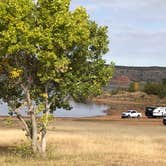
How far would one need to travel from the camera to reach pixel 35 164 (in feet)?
77.6

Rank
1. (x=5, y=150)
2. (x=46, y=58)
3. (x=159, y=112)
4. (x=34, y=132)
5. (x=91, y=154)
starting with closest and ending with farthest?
(x=46, y=58), (x=34, y=132), (x=91, y=154), (x=5, y=150), (x=159, y=112)

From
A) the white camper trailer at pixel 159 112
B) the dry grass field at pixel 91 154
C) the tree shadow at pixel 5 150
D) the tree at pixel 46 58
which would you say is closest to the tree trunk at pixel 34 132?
the tree at pixel 46 58

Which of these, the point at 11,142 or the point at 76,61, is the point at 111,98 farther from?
the point at 76,61

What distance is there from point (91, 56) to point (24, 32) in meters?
4.16

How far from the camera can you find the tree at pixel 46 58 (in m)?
24.7

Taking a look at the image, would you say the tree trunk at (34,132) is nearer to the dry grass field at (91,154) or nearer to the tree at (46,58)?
the tree at (46,58)

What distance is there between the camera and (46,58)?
2495 cm

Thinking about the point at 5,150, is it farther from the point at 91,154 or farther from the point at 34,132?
the point at 34,132

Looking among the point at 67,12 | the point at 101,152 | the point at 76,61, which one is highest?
the point at 67,12

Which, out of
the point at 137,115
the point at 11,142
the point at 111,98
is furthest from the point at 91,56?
the point at 111,98

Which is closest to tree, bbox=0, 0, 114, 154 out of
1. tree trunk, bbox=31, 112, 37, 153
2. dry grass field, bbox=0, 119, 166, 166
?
tree trunk, bbox=31, 112, 37, 153

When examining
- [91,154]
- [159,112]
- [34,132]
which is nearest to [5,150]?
[91,154]

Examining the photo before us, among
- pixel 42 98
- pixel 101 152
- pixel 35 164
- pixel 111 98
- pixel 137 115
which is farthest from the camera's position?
pixel 111 98

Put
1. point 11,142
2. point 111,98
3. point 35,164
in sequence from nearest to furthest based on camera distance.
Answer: point 35,164
point 11,142
point 111,98
